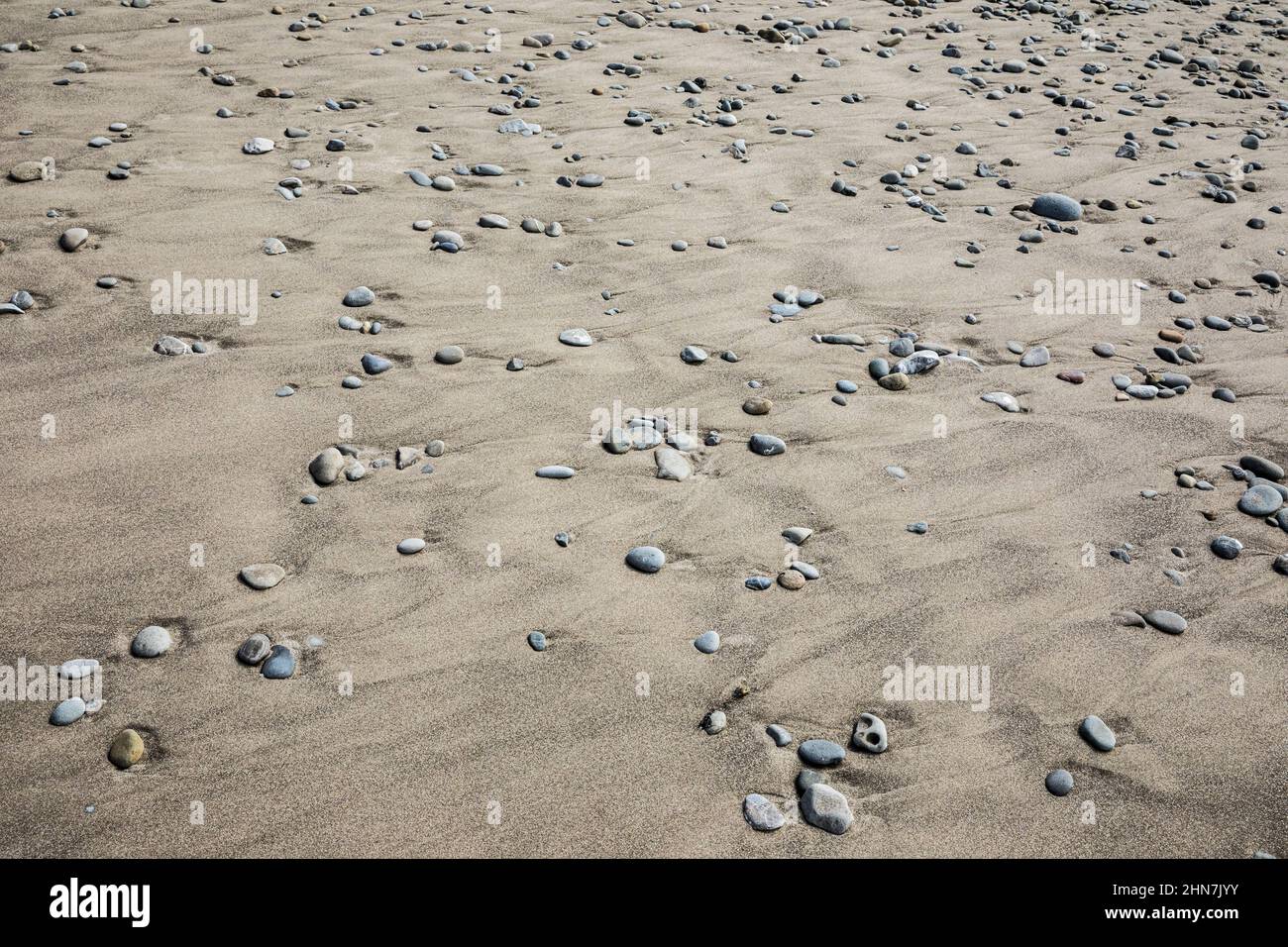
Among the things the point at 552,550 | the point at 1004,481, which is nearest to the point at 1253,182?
the point at 1004,481

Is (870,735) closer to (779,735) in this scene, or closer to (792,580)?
(779,735)

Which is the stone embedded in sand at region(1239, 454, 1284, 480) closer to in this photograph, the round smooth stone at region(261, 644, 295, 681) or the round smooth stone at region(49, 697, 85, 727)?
the round smooth stone at region(261, 644, 295, 681)

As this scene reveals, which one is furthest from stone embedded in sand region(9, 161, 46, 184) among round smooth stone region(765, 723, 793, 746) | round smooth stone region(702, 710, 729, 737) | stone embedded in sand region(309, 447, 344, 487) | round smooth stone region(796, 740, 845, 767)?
round smooth stone region(796, 740, 845, 767)

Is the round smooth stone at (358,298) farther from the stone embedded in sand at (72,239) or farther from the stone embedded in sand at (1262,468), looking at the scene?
the stone embedded in sand at (1262,468)

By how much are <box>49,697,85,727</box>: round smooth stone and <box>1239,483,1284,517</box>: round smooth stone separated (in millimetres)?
3885

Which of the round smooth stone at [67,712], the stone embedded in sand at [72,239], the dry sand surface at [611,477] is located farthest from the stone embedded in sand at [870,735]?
the stone embedded in sand at [72,239]

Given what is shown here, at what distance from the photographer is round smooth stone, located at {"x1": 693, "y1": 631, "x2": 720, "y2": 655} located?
2.54 metres

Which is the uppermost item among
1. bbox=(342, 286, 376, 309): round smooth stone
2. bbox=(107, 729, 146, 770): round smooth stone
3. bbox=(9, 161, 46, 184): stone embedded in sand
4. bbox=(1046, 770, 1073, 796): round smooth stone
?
bbox=(9, 161, 46, 184): stone embedded in sand

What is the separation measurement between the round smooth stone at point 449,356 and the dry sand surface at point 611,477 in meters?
0.05

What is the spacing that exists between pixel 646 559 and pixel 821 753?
85cm

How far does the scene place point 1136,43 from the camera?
28.1ft

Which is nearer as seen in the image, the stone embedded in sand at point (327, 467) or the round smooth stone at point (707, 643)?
the round smooth stone at point (707, 643)

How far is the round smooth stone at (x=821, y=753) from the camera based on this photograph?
226 centimetres
